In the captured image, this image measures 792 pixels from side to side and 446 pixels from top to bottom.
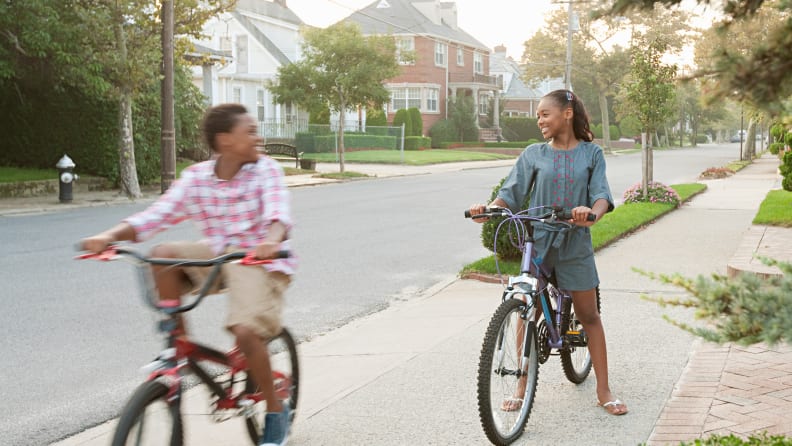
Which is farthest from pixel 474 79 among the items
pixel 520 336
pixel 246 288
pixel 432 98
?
pixel 246 288

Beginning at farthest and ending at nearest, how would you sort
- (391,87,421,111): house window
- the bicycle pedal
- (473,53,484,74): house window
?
(473,53,484,74): house window < (391,87,421,111): house window < the bicycle pedal

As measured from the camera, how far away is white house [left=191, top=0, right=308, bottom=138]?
43.7 meters

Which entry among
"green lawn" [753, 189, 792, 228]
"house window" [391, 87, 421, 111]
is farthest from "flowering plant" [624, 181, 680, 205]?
"house window" [391, 87, 421, 111]

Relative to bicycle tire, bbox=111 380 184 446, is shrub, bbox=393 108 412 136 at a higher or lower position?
higher

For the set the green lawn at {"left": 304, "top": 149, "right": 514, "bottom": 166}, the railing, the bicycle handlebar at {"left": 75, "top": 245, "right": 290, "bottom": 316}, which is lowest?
the green lawn at {"left": 304, "top": 149, "right": 514, "bottom": 166}

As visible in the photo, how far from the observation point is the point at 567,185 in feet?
16.0

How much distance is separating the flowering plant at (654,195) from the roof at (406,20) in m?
39.3

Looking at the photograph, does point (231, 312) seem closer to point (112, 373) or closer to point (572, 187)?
point (572, 187)

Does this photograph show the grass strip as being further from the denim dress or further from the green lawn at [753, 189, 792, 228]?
the denim dress

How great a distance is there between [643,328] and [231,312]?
4.39 m

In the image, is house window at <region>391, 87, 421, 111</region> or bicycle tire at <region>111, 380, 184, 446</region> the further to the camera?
house window at <region>391, 87, 421, 111</region>

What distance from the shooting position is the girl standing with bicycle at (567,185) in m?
4.84

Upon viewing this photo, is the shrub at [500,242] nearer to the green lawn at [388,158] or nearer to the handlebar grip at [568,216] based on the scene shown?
the handlebar grip at [568,216]

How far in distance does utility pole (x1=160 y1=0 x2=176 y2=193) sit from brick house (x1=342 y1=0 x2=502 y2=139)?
34.9 metres
